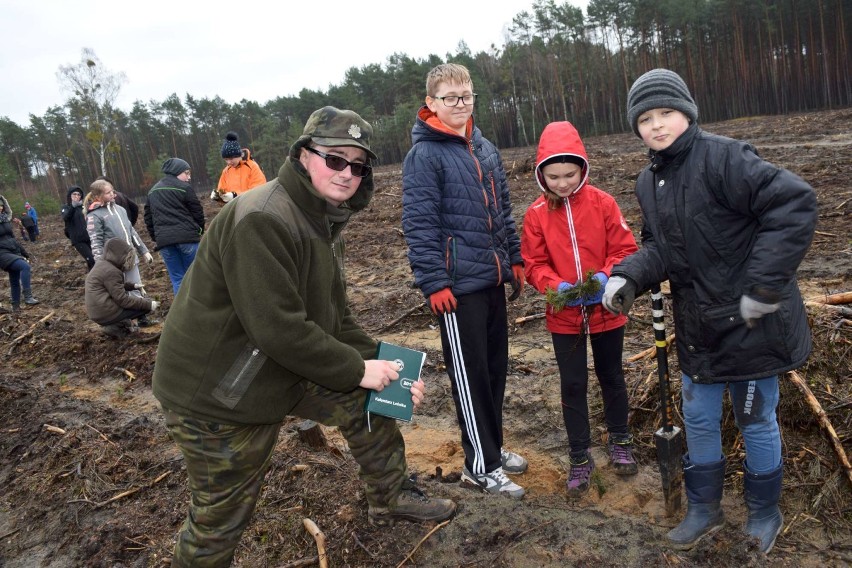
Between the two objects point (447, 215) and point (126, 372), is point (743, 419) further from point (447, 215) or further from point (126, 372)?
point (126, 372)

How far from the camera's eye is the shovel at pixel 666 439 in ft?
9.81

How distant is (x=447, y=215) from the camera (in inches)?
127

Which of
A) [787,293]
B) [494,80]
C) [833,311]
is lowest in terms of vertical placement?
[833,311]

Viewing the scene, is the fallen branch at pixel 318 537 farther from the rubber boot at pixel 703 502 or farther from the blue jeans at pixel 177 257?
the blue jeans at pixel 177 257

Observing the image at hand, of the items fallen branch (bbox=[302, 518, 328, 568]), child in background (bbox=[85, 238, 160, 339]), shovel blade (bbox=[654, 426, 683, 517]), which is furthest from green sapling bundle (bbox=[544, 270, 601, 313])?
child in background (bbox=[85, 238, 160, 339])

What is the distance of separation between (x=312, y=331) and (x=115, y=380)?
5571 millimetres

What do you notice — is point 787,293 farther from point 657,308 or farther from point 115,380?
point 115,380

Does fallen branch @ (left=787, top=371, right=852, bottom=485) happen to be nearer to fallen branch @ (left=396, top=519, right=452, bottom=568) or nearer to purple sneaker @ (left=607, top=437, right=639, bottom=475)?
purple sneaker @ (left=607, top=437, right=639, bottom=475)

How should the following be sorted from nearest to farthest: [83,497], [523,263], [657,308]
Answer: [657,308] → [523,263] → [83,497]

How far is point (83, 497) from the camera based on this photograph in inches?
153

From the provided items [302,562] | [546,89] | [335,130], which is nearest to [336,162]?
[335,130]

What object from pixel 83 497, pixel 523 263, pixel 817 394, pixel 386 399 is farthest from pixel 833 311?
pixel 83 497

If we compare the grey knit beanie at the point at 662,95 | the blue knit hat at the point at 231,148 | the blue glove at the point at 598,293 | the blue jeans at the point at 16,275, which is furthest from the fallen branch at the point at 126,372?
the grey knit beanie at the point at 662,95

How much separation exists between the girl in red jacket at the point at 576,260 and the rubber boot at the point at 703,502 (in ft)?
2.19
